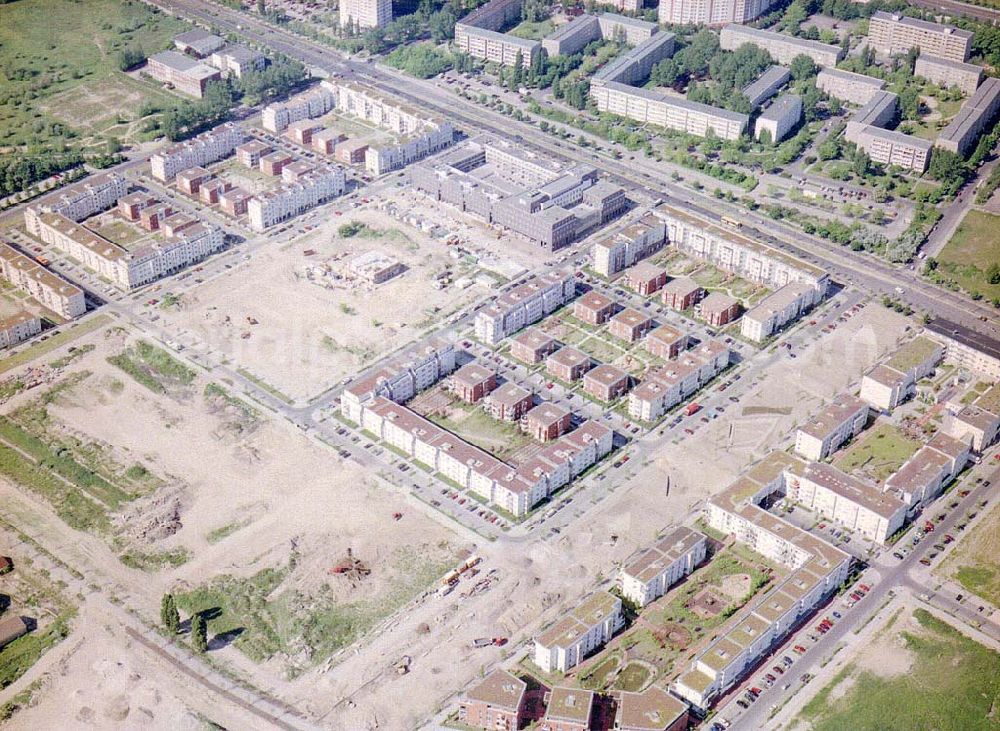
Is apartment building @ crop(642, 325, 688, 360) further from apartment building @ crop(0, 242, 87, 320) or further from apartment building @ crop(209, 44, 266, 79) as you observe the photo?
apartment building @ crop(209, 44, 266, 79)

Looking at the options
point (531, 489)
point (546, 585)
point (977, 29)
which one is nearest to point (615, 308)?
point (531, 489)

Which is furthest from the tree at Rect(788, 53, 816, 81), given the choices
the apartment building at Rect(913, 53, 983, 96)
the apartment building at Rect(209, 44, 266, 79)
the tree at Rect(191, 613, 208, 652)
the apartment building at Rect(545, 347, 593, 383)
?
the tree at Rect(191, 613, 208, 652)

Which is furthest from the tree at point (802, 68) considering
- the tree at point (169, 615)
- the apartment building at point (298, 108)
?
the tree at point (169, 615)

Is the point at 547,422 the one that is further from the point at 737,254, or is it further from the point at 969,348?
the point at 969,348

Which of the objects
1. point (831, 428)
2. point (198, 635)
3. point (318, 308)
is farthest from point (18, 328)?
point (831, 428)

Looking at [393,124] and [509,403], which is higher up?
[393,124]

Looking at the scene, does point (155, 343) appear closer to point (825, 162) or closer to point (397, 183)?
point (397, 183)

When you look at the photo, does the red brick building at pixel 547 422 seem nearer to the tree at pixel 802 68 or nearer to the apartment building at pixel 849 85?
the apartment building at pixel 849 85
